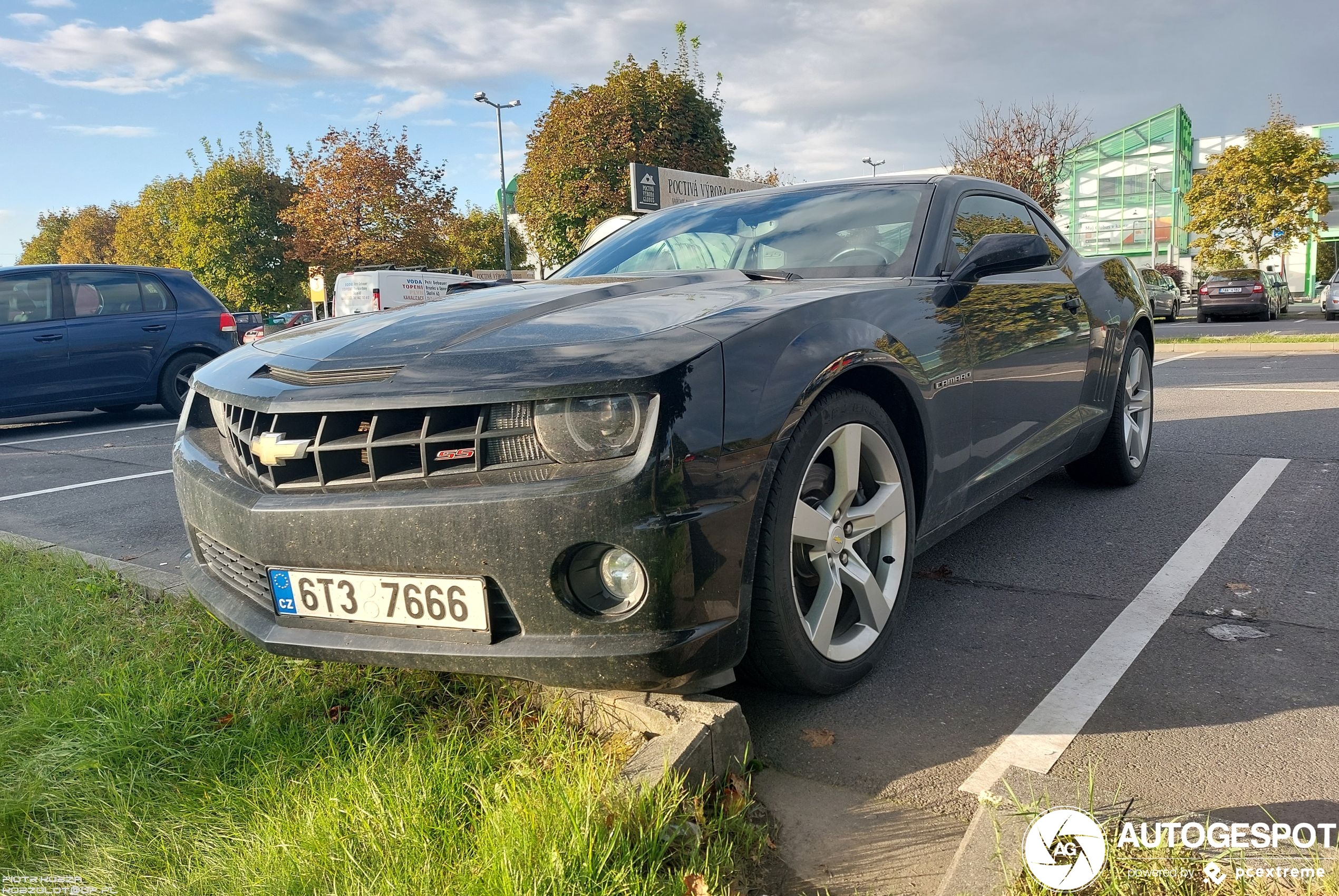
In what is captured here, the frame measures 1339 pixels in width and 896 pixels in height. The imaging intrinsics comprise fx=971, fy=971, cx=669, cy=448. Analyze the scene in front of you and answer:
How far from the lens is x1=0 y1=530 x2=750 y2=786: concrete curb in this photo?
6.13 feet

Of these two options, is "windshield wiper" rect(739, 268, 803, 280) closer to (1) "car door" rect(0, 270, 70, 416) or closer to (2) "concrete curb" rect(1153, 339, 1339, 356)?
(1) "car door" rect(0, 270, 70, 416)

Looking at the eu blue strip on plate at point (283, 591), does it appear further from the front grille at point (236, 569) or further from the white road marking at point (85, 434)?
the white road marking at point (85, 434)

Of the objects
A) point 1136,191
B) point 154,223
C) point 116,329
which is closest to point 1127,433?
point 116,329

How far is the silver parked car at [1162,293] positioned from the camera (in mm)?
25328

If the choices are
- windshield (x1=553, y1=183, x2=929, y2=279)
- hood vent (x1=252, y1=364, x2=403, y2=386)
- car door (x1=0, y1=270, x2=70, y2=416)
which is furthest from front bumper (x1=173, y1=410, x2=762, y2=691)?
car door (x1=0, y1=270, x2=70, y2=416)

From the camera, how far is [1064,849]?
164cm

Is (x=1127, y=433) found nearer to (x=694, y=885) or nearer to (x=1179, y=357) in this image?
(x=694, y=885)

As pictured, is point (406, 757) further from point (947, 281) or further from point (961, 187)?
point (961, 187)

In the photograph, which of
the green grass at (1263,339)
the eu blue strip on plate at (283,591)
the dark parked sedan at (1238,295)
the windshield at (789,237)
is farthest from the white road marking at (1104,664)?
the dark parked sedan at (1238,295)


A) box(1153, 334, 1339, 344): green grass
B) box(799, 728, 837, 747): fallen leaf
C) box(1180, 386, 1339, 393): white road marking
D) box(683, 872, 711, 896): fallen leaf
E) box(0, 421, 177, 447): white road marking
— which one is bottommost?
box(799, 728, 837, 747): fallen leaf

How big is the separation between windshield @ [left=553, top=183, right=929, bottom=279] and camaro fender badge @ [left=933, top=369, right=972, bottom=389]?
1.20 ft

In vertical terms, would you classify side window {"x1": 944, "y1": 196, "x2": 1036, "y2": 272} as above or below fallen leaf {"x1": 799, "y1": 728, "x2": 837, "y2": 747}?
above

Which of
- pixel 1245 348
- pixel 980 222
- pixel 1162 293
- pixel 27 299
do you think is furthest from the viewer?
pixel 1162 293

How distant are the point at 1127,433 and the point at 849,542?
2785 mm
